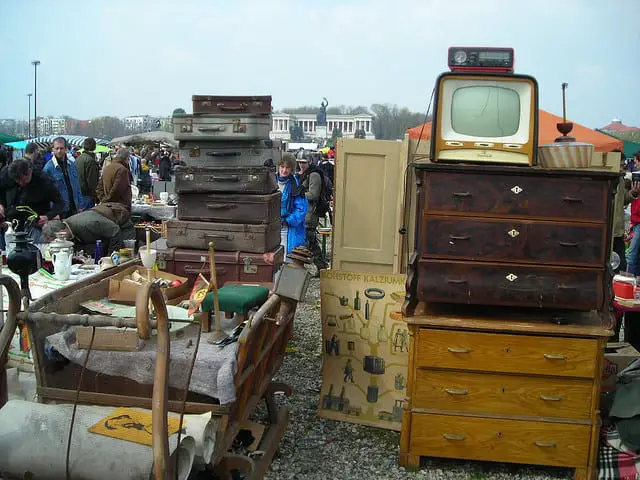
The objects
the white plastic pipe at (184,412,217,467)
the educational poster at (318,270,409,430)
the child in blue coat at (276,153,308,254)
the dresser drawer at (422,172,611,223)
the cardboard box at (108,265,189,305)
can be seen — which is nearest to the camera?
the white plastic pipe at (184,412,217,467)

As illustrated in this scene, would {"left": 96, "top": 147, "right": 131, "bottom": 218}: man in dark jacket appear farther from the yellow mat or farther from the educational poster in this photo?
the yellow mat

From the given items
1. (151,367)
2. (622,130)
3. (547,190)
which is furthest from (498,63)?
(622,130)

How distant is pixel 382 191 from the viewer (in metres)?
5.75

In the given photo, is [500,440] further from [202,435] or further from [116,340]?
[116,340]

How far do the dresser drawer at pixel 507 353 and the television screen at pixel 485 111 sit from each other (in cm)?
128

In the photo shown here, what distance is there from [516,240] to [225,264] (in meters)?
2.51

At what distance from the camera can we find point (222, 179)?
5.13m

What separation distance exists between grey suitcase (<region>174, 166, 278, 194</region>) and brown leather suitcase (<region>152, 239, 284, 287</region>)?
0.55 m

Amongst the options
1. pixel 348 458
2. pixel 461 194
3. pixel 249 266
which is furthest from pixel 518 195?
pixel 249 266

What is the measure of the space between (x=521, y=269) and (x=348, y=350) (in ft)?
5.41

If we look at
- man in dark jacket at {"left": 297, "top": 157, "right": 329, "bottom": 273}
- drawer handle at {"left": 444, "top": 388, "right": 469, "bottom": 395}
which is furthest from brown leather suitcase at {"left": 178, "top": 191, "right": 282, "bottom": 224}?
man in dark jacket at {"left": 297, "top": 157, "right": 329, "bottom": 273}

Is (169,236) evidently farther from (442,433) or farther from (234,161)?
(442,433)

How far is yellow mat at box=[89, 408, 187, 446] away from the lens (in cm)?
258

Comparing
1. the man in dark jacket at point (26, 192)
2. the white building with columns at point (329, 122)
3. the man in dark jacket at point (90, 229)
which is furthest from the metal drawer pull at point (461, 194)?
the white building with columns at point (329, 122)
